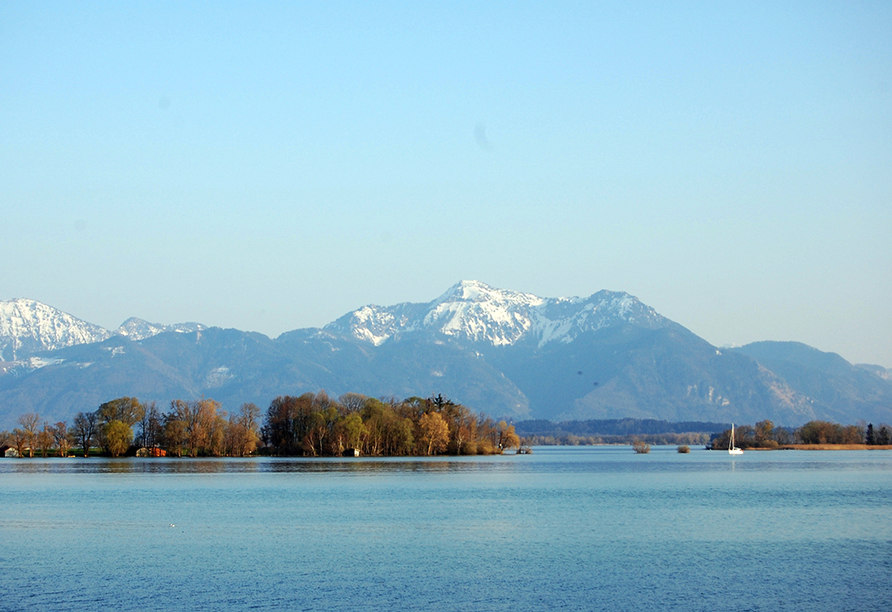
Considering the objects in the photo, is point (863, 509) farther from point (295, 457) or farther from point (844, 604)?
point (295, 457)

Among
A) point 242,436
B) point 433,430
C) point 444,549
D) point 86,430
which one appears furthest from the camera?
point 86,430

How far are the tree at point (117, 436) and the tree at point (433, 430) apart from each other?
53629 millimetres

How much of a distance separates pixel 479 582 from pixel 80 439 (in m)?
162

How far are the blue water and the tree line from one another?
3158 inches

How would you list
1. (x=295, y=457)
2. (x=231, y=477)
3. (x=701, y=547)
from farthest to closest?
(x=295, y=457)
(x=231, y=477)
(x=701, y=547)

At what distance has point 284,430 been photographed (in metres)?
172

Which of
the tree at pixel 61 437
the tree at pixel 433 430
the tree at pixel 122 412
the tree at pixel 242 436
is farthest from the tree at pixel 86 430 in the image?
the tree at pixel 433 430

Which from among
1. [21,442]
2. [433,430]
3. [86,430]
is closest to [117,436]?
[86,430]

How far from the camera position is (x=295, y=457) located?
17262 centimetres

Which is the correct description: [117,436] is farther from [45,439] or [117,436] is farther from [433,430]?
[433,430]

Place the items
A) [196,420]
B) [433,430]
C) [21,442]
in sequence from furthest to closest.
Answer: [21,442] < [433,430] < [196,420]

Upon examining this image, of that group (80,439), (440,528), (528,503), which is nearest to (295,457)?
(80,439)

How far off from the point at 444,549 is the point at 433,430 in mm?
121302

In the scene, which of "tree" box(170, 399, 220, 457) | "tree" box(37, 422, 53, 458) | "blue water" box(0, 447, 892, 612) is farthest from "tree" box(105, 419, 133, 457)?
"blue water" box(0, 447, 892, 612)
